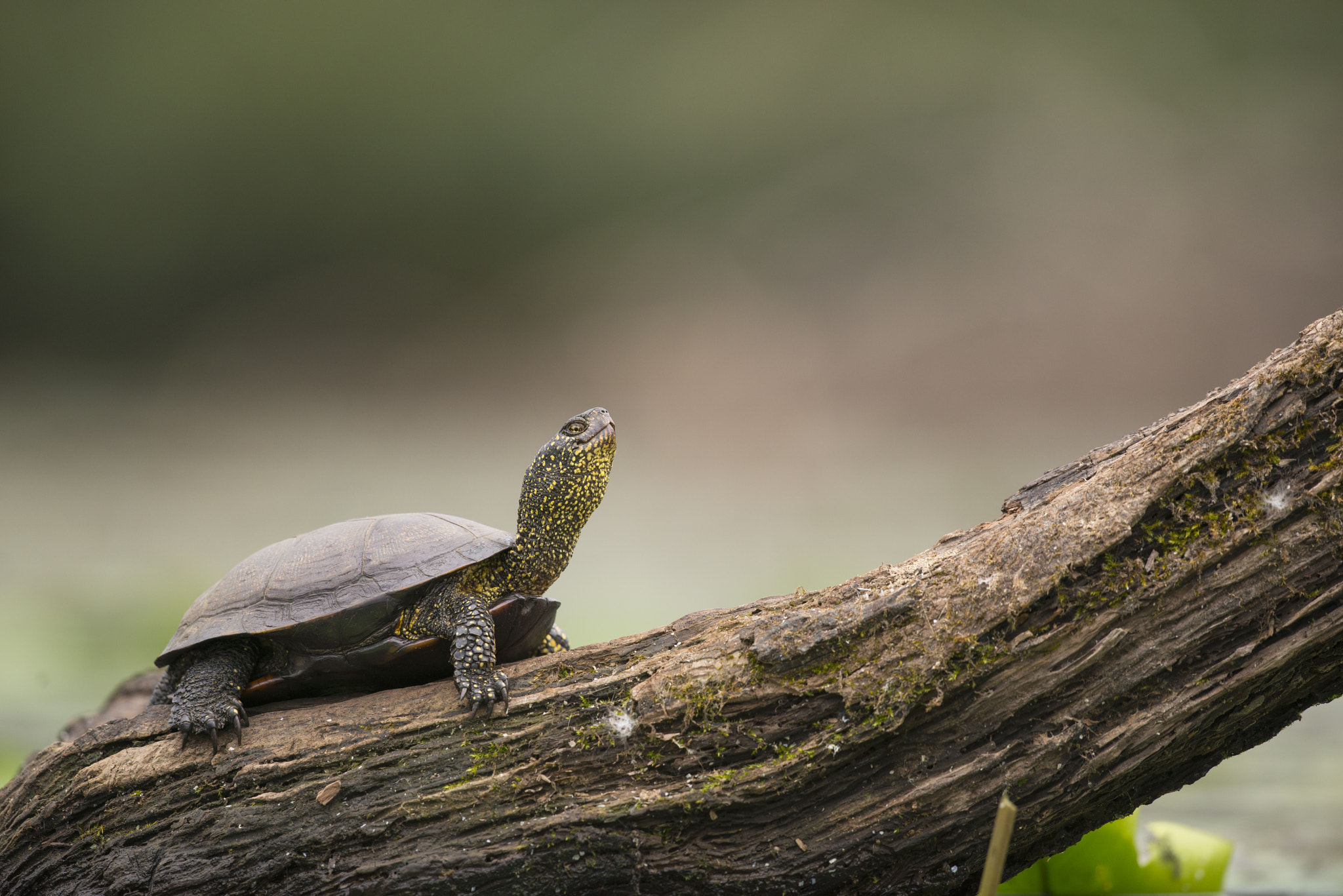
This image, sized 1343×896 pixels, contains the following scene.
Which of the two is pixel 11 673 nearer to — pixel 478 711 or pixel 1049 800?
pixel 478 711

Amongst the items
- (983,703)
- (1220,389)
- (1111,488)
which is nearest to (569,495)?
(983,703)

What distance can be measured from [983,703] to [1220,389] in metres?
0.96

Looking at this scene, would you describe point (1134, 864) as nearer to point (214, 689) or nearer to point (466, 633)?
point (466, 633)

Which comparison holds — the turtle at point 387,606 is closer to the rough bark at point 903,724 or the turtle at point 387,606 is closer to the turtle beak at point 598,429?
the turtle beak at point 598,429

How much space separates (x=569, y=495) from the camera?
98.3 inches

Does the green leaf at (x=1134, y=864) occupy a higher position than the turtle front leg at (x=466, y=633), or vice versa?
the turtle front leg at (x=466, y=633)

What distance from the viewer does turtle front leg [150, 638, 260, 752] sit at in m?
2.21

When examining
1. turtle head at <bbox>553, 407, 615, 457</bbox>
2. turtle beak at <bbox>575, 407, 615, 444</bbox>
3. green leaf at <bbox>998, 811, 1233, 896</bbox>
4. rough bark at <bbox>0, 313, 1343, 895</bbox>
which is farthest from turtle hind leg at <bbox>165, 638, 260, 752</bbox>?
green leaf at <bbox>998, 811, 1233, 896</bbox>

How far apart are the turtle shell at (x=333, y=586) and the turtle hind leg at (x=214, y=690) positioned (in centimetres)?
7

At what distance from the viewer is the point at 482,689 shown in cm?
209

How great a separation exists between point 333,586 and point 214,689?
1.44ft

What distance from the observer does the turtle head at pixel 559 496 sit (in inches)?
98.3

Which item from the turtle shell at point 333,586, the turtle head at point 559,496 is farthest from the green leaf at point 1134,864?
the turtle shell at point 333,586

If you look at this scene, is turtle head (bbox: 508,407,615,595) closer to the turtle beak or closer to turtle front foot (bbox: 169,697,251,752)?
the turtle beak
